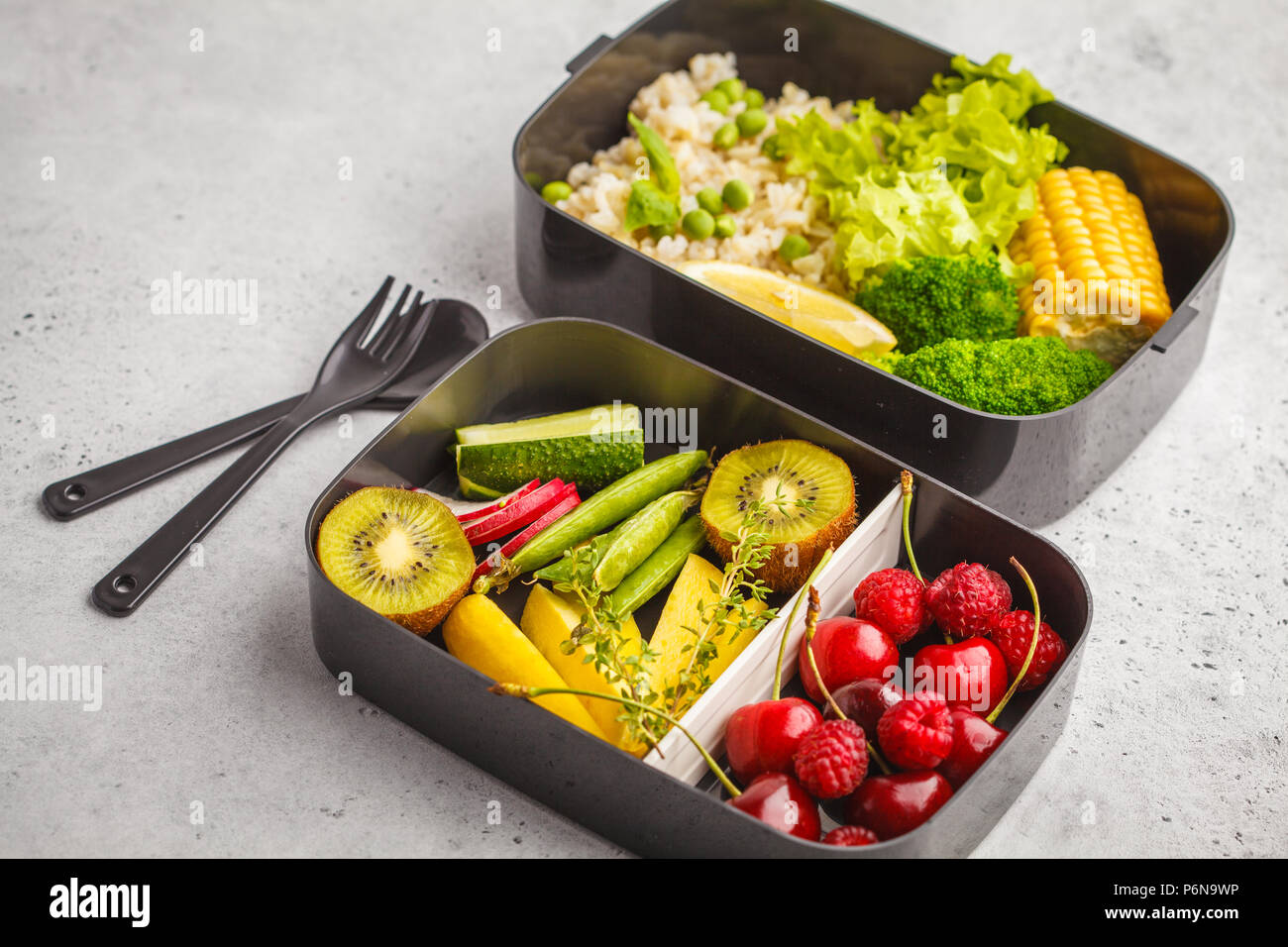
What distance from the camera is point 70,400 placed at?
2.21 m

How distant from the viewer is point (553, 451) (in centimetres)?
202

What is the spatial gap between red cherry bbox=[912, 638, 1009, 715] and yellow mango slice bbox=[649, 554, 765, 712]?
0.24 meters

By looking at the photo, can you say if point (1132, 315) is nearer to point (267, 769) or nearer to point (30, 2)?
point (267, 769)

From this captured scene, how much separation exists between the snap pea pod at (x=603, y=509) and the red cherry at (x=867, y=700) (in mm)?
454

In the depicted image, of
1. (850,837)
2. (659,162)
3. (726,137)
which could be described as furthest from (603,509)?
(726,137)

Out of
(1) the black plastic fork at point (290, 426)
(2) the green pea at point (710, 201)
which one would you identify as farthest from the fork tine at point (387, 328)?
(2) the green pea at point (710, 201)

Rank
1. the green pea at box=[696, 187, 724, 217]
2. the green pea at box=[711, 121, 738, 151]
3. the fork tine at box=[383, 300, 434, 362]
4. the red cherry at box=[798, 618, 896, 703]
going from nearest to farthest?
the red cherry at box=[798, 618, 896, 703]
the fork tine at box=[383, 300, 434, 362]
the green pea at box=[696, 187, 724, 217]
the green pea at box=[711, 121, 738, 151]

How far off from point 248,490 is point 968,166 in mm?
1329

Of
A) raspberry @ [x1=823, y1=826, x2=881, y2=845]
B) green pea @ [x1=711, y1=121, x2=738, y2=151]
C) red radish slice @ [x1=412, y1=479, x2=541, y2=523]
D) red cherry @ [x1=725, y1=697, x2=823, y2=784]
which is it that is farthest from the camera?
green pea @ [x1=711, y1=121, x2=738, y2=151]

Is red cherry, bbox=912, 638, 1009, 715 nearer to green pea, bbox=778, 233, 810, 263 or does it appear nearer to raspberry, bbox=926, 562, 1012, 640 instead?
raspberry, bbox=926, 562, 1012, 640

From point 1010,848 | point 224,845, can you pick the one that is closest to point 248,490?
point 224,845

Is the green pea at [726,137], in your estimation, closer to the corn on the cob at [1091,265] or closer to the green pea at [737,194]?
the green pea at [737,194]

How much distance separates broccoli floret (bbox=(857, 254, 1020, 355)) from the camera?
217 cm

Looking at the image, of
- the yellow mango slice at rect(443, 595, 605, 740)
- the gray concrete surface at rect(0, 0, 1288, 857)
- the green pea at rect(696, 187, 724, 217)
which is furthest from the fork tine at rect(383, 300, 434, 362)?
the yellow mango slice at rect(443, 595, 605, 740)
